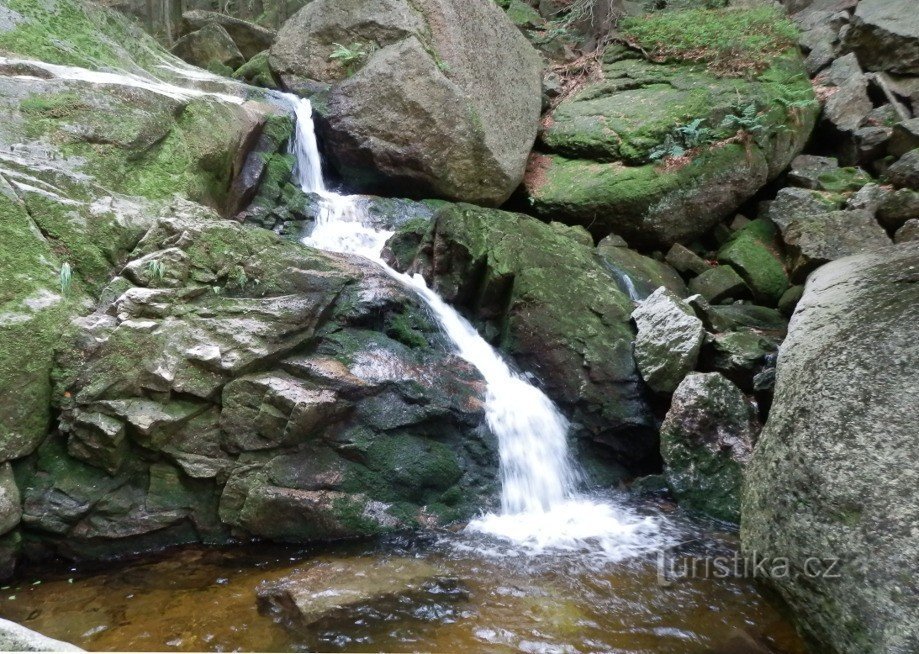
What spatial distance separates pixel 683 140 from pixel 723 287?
2.94 meters

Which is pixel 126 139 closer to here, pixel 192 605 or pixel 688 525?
pixel 192 605

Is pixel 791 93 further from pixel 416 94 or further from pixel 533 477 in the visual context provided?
pixel 533 477

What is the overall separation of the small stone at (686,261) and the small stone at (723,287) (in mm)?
371

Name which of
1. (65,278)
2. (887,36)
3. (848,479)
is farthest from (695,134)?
(65,278)

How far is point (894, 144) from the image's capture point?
29.7 ft

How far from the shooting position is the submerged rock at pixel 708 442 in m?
5.34

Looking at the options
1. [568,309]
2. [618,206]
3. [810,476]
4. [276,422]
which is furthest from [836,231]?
[276,422]

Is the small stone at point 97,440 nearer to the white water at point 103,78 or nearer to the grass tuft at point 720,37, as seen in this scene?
the white water at point 103,78

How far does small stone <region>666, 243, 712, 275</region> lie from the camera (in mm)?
8914

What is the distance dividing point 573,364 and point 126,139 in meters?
5.97

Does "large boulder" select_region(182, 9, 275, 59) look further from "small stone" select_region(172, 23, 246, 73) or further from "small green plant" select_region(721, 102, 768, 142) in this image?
"small green plant" select_region(721, 102, 768, 142)

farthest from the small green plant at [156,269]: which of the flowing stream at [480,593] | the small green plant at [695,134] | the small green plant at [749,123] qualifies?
the small green plant at [749,123]

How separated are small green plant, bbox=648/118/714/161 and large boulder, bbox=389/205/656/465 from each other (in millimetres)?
3219

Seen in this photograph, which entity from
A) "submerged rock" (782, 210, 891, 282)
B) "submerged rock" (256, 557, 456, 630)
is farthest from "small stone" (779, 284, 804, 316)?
"submerged rock" (256, 557, 456, 630)
